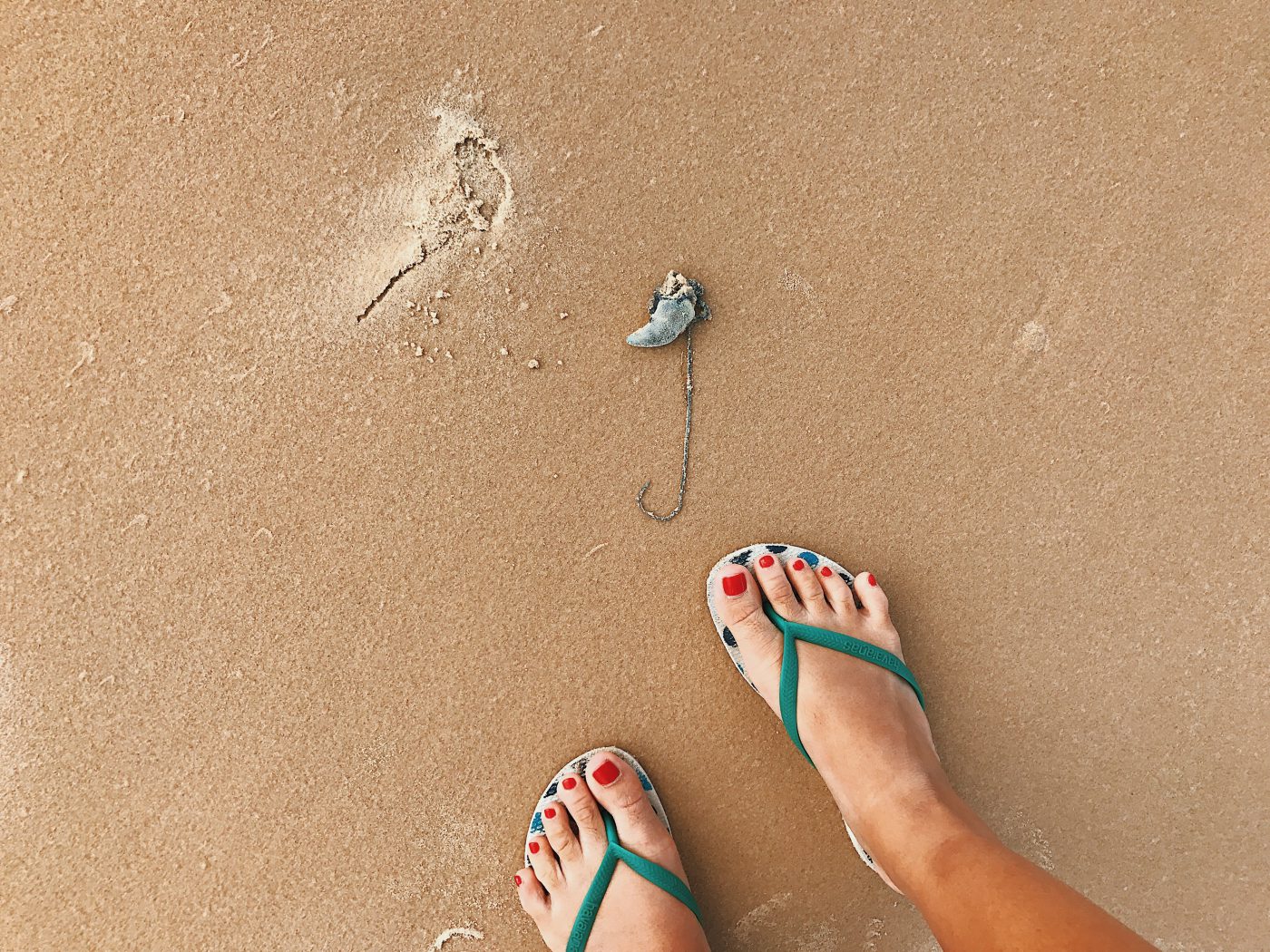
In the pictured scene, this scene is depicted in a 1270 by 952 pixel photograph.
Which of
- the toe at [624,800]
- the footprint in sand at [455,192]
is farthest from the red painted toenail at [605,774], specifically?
the footprint in sand at [455,192]

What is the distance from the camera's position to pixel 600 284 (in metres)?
1.04

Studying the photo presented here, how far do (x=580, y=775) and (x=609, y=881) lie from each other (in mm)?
166

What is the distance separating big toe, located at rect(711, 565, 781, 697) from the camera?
1.05 m

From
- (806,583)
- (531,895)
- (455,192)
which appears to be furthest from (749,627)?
(455,192)

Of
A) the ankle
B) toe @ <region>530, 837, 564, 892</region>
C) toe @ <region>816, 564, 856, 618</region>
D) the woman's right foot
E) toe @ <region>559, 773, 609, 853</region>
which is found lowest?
toe @ <region>530, 837, 564, 892</region>

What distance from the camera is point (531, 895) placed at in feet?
3.48

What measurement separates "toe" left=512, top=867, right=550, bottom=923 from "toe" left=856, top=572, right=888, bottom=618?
0.65 metres

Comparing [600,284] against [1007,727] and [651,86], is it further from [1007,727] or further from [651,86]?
[1007,727]

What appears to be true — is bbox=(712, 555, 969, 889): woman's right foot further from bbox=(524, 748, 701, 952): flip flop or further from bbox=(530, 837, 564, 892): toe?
bbox=(530, 837, 564, 892): toe

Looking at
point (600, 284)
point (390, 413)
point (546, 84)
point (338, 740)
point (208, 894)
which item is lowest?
point (208, 894)

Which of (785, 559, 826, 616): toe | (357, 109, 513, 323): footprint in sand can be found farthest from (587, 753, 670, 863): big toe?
(357, 109, 513, 323): footprint in sand

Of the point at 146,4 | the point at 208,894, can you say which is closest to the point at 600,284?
the point at 146,4

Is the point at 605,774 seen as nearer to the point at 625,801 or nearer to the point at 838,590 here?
the point at 625,801

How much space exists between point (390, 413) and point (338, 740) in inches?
19.3
